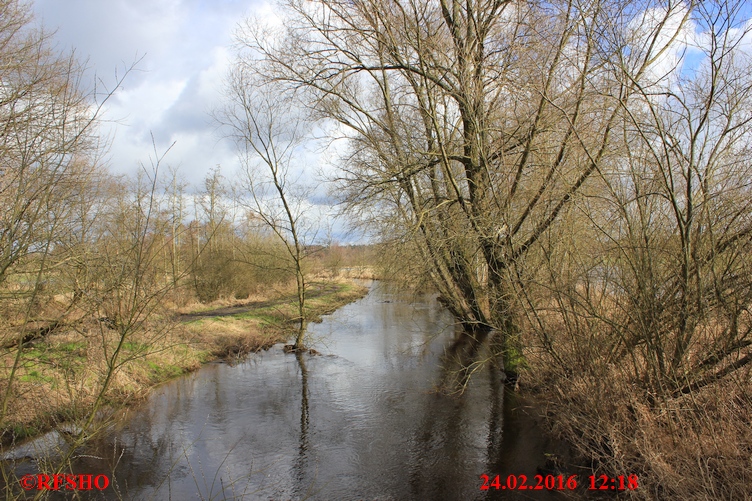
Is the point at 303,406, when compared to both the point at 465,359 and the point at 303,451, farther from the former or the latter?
the point at 465,359

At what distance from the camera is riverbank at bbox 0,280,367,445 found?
A: 20.0 feet

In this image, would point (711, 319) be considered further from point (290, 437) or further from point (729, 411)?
point (290, 437)

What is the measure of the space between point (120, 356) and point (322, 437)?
4.83 meters

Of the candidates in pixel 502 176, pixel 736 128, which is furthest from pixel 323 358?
pixel 736 128

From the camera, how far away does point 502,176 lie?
28.7 feet

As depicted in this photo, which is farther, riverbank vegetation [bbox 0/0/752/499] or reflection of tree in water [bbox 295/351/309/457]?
reflection of tree in water [bbox 295/351/309/457]

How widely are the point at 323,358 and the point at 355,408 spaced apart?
4483 mm

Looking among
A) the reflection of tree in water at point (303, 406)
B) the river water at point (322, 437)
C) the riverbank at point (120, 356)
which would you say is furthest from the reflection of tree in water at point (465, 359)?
the riverbank at point (120, 356)

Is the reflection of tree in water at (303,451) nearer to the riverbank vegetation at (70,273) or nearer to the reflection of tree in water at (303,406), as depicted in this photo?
the reflection of tree in water at (303,406)

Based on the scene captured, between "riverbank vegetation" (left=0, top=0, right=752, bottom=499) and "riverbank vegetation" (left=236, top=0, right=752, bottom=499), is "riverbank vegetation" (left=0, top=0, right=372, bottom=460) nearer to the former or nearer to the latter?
"riverbank vegetation" (left=0, top=0, right=752, bottom=499)

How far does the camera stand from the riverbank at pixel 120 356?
610 cm

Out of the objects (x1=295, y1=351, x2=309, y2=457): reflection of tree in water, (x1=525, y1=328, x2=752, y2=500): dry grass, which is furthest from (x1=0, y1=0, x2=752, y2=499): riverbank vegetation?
(x1=295, y1=351, x2=309, y2=457): reflection of tree in water
